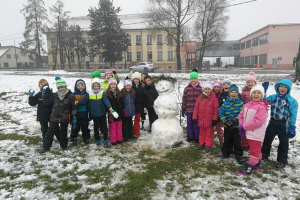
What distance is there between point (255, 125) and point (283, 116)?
69cm

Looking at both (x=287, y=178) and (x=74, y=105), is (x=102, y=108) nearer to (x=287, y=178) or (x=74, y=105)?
(x=74, y=105)

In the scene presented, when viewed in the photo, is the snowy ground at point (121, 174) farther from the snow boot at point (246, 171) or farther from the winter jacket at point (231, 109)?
the winter jacket at point (231, 109)

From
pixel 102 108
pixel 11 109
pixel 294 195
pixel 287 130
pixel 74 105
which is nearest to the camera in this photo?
pixel 294 195

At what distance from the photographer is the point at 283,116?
3.66 meters

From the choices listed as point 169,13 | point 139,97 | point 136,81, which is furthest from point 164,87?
point 169,13

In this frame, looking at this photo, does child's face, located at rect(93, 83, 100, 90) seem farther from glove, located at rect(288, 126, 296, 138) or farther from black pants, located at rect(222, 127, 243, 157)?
glove, located at rect(288, 126, 296, 138)

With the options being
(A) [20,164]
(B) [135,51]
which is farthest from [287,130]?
(B) [135,51]

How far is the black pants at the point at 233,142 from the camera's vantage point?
155 inches

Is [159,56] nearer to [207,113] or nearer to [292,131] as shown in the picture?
[207,113]

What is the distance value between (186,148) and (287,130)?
1.95m

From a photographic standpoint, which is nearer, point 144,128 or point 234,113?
point 234,113

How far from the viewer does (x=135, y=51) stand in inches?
1754

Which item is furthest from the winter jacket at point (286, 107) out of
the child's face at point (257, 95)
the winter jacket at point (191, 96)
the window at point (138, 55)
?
the window at point (138, 55)

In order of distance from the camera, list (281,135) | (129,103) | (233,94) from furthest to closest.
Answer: (129,103)
(233,94)
(281,135)
